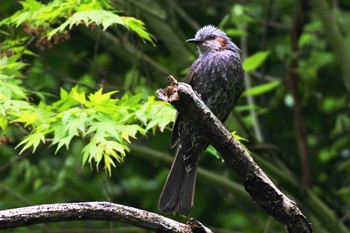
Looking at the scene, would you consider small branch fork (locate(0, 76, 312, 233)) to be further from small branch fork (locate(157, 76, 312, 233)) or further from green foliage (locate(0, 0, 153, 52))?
green foliage (locate(0, 0, 153, 52))

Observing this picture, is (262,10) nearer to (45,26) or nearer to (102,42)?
(102,42)

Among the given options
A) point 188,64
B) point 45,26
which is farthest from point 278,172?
point 45,26

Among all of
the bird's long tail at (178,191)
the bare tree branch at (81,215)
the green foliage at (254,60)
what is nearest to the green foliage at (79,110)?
the bird's long tail at (178,191)

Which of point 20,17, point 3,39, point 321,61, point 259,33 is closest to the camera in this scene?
point 20,17

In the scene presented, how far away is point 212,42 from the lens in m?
4.68

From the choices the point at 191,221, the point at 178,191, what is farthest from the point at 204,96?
the point at 191,221

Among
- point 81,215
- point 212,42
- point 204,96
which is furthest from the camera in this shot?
point 212,42

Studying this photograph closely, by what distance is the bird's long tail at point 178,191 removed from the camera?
410 cm

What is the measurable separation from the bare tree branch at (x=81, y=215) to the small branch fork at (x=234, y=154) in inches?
13.5

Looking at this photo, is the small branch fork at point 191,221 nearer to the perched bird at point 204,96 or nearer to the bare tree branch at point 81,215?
the bare tree branch at point 81,215

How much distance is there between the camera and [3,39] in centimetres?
489

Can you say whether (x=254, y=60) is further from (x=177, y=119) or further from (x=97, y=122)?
(x=97, y=122)

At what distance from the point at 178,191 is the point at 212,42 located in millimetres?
986

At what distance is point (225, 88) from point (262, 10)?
2645 millimetres
